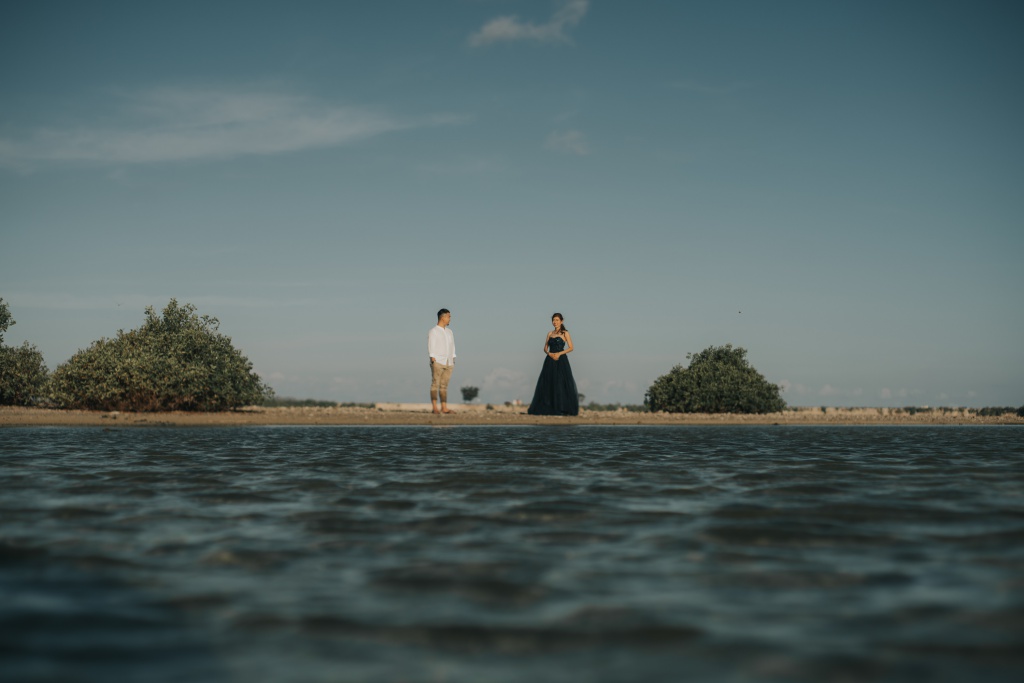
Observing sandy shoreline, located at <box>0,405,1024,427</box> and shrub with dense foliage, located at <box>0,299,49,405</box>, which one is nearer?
sandy shoreline, located at <box>0,405,1024,427</box>

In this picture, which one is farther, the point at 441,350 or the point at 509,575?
the point at 441,350

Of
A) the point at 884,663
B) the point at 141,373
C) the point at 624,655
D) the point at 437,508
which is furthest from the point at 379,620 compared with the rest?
the point at 141,373

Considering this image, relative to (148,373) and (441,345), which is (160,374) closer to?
(148,373)

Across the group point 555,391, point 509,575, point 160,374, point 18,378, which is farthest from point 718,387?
point 509,575

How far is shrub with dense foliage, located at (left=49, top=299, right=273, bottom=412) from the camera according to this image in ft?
75.2

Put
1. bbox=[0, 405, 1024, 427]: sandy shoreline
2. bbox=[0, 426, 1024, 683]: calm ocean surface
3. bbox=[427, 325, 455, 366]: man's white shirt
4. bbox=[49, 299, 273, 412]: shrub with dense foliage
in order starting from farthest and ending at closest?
bbox=[49, 299, 273, 412]: shrub with dense foliage
bbox=[427, 325, 455, 366]: man's white shirt
bbox=[0, 405, 1024, 427]: sandy shoreline
bbox=[0, 426, 1024, 683]: calm ocean surface

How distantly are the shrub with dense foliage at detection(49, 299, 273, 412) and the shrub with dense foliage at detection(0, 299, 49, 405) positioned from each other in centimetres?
362

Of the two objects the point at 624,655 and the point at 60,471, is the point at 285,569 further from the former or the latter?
the point at 60,471

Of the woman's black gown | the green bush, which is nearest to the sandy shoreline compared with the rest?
the woman's black gown

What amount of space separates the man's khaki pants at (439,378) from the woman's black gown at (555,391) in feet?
9.67

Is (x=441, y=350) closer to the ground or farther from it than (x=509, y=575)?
farther from it

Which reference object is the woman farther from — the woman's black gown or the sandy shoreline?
the sandy shoreline

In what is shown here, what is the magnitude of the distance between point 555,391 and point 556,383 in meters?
0.27

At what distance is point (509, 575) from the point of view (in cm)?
436
